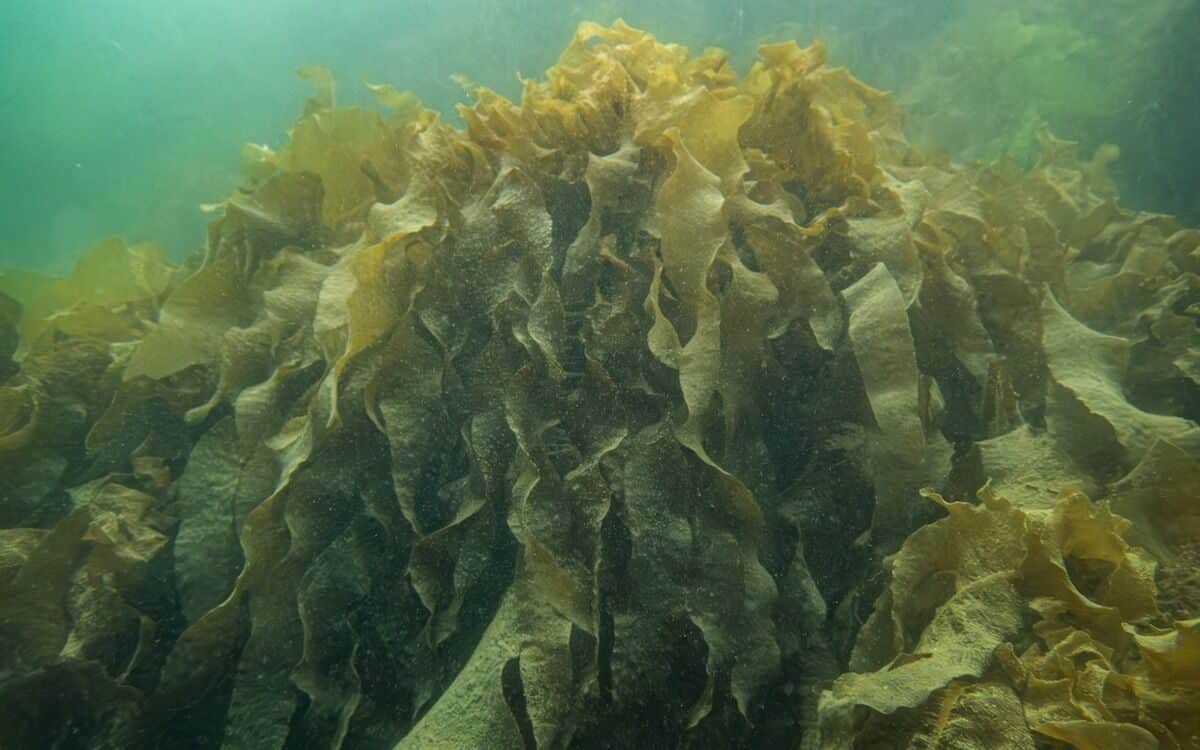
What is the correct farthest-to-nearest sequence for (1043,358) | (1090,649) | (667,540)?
(1043,358) → (667,540) → (1090,649)

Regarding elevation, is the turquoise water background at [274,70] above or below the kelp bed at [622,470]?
above

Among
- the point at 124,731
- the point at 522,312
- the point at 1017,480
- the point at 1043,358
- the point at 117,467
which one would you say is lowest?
the point at 1017,480

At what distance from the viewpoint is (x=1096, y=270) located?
1.83m

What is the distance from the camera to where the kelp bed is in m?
0.87

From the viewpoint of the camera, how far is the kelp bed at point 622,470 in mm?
865

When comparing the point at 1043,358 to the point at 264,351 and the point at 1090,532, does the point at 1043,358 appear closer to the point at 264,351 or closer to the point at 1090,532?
the point at 1090,532

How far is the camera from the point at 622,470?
1054 mm

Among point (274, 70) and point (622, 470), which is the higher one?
point (274, 70)

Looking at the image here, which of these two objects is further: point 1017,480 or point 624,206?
point 624,206

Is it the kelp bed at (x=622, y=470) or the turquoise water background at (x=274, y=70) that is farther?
the turquoise water background at (x=274, y=70)

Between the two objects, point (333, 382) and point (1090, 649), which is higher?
point (333, 382)

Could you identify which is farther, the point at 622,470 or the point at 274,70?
the point at 274,70

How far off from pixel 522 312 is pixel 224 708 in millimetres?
893

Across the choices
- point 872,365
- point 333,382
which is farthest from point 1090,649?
point 333,382
